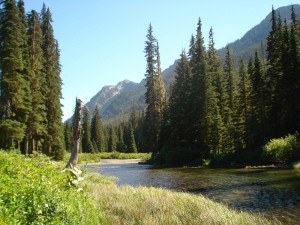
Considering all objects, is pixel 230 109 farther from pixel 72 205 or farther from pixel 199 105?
pixel 72 205

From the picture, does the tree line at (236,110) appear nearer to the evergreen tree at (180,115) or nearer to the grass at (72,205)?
the evergreen tree at (180,115)

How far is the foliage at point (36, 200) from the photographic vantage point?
22.4ft

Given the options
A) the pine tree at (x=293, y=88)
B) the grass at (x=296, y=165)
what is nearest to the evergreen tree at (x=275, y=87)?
the pine tree at (x=293, y=88)

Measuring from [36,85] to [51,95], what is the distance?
613 cm

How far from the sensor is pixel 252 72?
53.4 metres

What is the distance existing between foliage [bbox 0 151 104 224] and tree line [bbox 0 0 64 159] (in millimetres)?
22625

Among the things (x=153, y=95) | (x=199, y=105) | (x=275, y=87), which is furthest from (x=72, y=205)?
(x=153, y=95)

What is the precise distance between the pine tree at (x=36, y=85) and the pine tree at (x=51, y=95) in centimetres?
168

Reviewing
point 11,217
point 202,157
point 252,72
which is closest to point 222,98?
point 252,72

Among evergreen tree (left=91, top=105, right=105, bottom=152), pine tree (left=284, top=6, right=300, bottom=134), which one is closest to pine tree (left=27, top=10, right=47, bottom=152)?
pine tree (left=284, top=6, right=300, bottom=134)

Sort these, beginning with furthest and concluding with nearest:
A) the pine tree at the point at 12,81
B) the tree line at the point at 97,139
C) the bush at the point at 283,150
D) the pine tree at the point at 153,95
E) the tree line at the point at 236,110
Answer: the tree line at the point at 97,139 → the pine tree at the point at 153,95 → the tree line at the point at 236,110 → the bush at the point at 283,150 → the pine tree at the point at 12,81

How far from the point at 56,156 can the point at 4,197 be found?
42807mm

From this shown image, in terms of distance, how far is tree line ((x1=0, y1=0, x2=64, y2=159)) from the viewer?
113 feet

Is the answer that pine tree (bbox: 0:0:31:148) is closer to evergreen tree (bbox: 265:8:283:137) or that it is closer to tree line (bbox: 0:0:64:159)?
tree line (bbox: 0:0:64:159)
